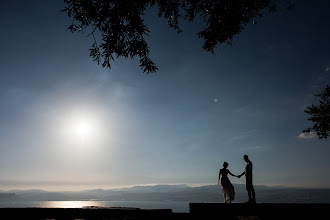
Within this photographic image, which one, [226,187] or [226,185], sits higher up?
[226,185]

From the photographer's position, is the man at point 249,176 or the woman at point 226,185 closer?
the man at point 249,176

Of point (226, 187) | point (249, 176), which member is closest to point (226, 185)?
point (226, 187)

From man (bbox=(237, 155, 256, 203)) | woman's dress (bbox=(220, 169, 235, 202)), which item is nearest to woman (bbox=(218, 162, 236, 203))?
woman's dress (bbox=(220, 169, 235, 202))

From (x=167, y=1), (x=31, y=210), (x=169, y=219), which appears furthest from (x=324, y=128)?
(x=31, y=210)

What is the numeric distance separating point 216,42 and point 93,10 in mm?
6539

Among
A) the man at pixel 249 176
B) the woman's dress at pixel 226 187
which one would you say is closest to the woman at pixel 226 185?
the woman's dress at pixel 226 187

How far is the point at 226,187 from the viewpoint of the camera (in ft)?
42.0

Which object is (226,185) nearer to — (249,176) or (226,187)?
(226,187)

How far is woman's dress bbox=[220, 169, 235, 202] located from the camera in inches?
502

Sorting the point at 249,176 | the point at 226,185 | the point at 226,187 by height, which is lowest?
the point at 226,187

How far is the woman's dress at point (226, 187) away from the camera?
12.8m

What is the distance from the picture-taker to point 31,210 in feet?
14.9

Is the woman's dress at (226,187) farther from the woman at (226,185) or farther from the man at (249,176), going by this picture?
the man at (249,176)

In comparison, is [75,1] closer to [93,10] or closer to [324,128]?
[93,10]
